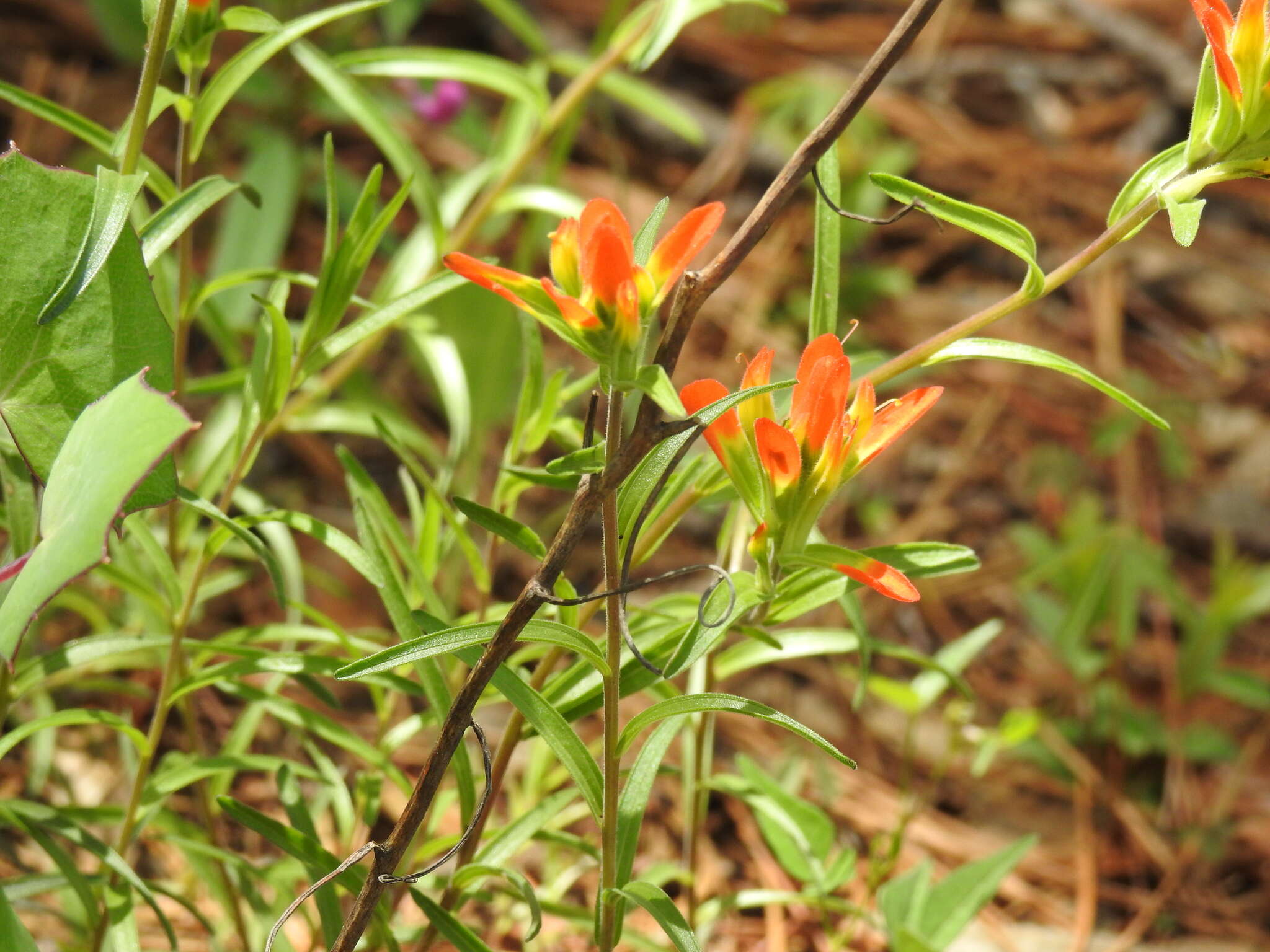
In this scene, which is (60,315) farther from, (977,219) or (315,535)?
(977,219)

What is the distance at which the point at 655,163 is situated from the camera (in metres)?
2.34

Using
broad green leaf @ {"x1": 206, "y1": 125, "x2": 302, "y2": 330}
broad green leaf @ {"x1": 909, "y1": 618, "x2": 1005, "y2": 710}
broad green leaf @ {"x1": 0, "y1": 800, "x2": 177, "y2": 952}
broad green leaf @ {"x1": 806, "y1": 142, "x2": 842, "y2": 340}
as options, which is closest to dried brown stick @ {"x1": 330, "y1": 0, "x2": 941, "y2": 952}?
broad green leaf @ {"x1": 806, "y1": 142, "x2": 842, "y2": 340}

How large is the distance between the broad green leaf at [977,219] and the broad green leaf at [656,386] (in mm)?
227

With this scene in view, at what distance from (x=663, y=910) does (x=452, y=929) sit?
0.47ft

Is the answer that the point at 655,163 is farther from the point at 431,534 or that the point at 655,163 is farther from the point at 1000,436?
the point at 431,534

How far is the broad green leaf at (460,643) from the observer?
577 mm

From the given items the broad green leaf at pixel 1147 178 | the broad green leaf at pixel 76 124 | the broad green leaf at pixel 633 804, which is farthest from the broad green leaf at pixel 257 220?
the broad green leaf at pixel 1147 178

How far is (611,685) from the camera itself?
646 millimetres

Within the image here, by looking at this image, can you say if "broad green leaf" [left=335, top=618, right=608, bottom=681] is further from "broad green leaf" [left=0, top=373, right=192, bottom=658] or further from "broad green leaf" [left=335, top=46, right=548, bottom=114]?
"broad green leaf" [left=335, top=46, right=548, bottom=114]

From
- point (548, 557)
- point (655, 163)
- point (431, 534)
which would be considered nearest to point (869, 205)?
point (655, 163)

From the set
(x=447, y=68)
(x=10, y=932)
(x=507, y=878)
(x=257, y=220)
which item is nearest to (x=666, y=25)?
(x=447, y=68)

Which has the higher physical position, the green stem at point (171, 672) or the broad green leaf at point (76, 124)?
the broad green leaf at point (76, 124)

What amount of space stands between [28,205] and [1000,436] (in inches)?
70.6

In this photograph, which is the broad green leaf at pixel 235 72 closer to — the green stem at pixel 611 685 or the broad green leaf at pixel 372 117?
the broad green leaf at pixel 372 117
